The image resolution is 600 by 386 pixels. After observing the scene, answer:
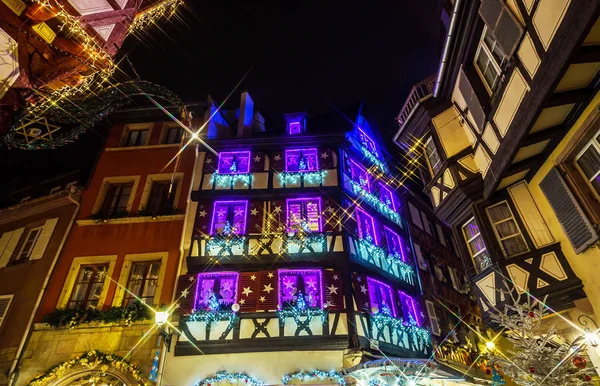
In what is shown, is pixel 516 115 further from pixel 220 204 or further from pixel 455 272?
pixel 455 272

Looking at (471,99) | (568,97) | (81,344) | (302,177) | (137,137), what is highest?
(137,137)

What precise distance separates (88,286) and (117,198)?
4018 millimetres

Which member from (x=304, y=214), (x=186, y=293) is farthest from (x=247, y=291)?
(x=304, y=214)

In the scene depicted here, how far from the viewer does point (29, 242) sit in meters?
15.8

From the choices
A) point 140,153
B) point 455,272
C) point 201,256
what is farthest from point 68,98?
point 455,272

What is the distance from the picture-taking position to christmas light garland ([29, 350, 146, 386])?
460 inches

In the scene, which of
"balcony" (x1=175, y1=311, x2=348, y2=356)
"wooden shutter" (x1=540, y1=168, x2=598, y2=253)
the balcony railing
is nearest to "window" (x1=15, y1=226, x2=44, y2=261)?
"balcony" (x1=175, y1=311, x2=348, y2=356)

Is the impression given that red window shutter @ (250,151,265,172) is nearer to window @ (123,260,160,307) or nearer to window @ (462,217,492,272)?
window @ (123,260,160,307)

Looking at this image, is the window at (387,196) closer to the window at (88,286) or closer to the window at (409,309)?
the window at (409,309)

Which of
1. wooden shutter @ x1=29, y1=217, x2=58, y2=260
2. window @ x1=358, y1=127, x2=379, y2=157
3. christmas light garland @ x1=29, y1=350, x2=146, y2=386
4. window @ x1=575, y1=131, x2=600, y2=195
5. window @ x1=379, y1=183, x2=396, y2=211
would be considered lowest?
christmas light garland @ x1=29, y1=350, x2=146, y2=386

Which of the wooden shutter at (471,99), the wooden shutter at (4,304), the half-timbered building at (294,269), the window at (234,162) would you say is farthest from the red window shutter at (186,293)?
the wooden shutter at (471,99)

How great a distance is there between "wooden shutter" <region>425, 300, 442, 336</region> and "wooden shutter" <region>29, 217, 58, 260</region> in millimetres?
17174

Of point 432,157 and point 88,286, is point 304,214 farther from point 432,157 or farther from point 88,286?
point 88,286

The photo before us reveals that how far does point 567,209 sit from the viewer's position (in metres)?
7.80
